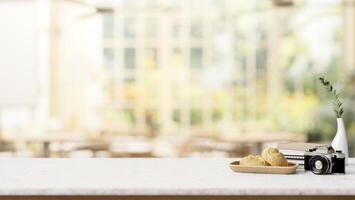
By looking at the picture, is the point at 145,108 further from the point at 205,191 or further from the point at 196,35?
the point at 205,191

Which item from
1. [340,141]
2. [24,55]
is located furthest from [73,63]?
[340,141]

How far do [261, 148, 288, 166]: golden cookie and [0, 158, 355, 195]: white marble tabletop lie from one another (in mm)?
88

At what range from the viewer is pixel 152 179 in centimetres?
322

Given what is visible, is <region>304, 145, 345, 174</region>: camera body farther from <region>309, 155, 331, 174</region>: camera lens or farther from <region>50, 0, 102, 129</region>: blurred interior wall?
<region>50, 0, 102, 129</region>: blurred interior wall

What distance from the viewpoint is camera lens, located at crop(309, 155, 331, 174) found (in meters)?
3.38

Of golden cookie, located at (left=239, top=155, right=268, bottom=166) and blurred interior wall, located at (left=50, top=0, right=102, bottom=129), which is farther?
blurred interior wall, located at (left=50, top=0, right=102, bottom=129)

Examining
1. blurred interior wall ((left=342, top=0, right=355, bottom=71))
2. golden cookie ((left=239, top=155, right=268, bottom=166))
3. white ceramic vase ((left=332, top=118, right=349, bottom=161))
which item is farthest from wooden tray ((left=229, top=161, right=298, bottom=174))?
blurred interior wall ((left=342, top=0, right=355, bottom=71))

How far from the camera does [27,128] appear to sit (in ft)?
34.0

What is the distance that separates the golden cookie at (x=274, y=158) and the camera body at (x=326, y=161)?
123 millimetres

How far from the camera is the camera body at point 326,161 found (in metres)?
3.38

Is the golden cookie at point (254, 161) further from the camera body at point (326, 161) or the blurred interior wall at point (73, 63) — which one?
the blurred interior wall at point (73, 63)

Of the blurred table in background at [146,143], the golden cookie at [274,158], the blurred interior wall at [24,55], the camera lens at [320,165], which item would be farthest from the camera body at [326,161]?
the blurred interior wall at [24,55]

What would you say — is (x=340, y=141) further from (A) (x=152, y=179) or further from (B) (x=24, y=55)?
(B) (x=24, y=55)

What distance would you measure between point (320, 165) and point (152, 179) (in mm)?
776
